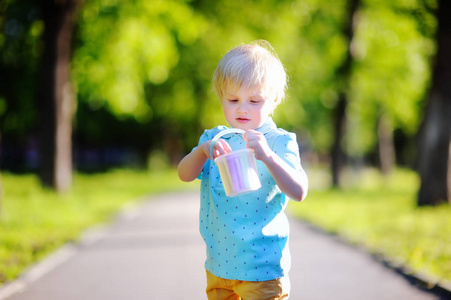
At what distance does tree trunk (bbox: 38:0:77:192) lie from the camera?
46.8 ft

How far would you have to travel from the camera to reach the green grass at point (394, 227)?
252 inches

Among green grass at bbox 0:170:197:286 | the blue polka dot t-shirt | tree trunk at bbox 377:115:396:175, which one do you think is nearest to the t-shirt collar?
the blue polka dot t-shirt

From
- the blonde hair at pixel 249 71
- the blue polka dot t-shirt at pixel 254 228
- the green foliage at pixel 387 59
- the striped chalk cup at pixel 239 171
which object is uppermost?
the green foliage at pixel 387 59

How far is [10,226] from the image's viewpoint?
8820mm

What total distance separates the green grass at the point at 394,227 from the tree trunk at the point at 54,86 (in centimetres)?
626

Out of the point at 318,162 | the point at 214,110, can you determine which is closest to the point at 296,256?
the point at 214,110

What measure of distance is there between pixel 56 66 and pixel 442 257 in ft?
36.2

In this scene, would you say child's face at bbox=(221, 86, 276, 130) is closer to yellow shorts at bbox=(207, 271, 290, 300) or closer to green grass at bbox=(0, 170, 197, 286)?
yellow shorts at bbox=(207, 271, 290, 300)

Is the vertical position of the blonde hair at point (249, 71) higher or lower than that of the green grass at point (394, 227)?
higher

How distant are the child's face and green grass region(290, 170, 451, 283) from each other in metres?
3.83

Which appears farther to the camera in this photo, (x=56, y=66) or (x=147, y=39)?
(x=147, y=39)

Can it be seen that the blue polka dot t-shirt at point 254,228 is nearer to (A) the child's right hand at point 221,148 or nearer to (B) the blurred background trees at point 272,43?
(A) the child's right hand at point 221,148

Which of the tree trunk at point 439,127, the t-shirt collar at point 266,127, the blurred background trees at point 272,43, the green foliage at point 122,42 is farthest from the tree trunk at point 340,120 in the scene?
the t-shirt collar at point 266,127

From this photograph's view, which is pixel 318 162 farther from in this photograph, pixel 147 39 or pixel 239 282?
pixel 239 282
